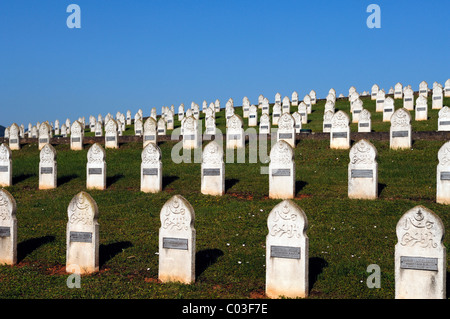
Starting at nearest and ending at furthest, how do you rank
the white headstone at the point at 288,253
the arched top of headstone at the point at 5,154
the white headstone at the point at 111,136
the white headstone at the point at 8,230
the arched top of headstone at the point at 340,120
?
the white headstone at the point at 288,253, the white headstone at the point at 8,230, the arched top of headstone at the point at 5,154, the arched top of headstone at the point at 340,120, the white headstone at the point at 111,136

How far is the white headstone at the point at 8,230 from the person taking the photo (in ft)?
28.5

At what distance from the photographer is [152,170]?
1438cm

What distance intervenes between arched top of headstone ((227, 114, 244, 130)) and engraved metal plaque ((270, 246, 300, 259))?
43.0 feet

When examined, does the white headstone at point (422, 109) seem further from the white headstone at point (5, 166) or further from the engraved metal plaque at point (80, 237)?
the engraved metal plaque at point (80, 237)

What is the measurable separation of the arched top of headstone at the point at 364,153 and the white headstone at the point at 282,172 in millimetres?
1661

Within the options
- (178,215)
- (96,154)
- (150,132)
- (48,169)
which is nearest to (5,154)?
(48,169)

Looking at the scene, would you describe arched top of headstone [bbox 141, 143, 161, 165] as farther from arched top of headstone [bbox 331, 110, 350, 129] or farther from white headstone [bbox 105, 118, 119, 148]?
white headstone [bbox 105, 118, 119, 148]

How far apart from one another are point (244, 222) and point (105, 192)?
18.6 feet

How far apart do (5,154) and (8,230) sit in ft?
28.2

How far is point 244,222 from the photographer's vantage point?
10.4 metres

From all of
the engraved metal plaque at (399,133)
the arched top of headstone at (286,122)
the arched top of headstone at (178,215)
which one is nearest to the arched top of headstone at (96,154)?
the arched top of headstone at (286,122)

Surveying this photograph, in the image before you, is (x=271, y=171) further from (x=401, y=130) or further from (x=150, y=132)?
(x=150, y=132)

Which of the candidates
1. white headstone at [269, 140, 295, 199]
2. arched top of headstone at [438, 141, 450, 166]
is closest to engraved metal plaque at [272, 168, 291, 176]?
white headstone at [269, 140, 295, 199]
